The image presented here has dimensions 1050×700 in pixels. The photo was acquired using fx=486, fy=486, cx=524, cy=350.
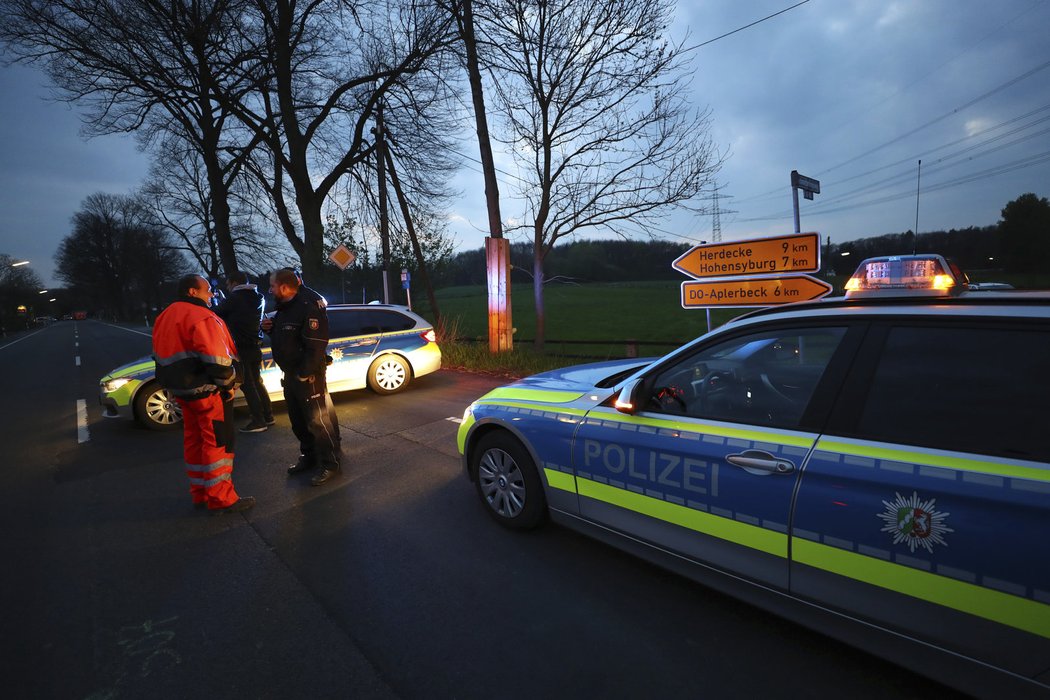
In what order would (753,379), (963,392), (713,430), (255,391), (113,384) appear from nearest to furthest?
(963,392) → (713,430) → (753,379) → (255,391) → (113,384)

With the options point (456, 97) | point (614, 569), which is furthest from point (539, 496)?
point (456, 97)

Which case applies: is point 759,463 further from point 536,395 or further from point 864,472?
point 536,395

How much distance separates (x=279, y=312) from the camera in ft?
13.3

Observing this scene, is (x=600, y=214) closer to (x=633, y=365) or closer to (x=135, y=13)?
(x=633, y=365)

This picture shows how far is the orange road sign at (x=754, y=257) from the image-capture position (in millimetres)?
5438

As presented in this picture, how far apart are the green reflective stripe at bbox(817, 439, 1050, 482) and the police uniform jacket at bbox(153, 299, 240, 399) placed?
12.3ft

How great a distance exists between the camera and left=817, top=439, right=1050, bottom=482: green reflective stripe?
4.71ft

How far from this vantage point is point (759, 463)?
1957 mm

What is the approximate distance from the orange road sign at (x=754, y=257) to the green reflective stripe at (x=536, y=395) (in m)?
3.97

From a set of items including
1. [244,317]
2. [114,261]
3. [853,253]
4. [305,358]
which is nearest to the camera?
[305,358]

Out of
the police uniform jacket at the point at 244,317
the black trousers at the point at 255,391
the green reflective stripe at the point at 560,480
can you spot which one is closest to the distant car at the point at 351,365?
the black trousers at the point at 255,391

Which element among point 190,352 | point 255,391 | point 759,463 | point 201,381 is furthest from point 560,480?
point 255,391

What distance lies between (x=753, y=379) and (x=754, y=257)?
3.80 m

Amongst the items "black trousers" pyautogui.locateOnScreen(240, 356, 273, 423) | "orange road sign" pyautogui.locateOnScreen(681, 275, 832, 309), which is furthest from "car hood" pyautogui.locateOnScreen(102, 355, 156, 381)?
"orange road sign" pyautogui.locateOnScreen(681, 275, 832, 309)
